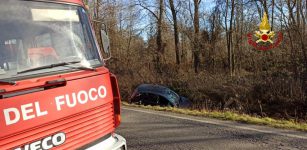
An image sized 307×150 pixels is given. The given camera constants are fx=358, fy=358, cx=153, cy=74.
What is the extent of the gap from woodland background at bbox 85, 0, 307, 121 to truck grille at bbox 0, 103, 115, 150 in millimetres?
10455

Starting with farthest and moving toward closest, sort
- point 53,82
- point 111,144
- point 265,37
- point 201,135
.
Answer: point 265,37, point 201,135, point 111,144, point 53,82

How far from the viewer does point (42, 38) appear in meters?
3.83

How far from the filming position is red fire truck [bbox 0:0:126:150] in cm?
323

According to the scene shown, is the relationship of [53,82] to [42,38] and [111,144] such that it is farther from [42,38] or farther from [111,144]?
[111,144]

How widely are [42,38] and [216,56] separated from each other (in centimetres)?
2692

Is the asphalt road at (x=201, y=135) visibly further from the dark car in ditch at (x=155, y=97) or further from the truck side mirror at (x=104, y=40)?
the dark car in ditch at (x=155, y=97)

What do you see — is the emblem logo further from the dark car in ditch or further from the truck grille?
the truck grille

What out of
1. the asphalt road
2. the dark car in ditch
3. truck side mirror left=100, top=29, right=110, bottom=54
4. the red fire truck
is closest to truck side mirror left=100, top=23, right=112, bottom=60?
truck side mirror left=100, top=29, right=110, bottom=54

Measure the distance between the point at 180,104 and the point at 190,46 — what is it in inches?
650

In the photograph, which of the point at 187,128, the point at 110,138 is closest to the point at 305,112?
the point at 187,128

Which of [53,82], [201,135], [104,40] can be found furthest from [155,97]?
[53,82]

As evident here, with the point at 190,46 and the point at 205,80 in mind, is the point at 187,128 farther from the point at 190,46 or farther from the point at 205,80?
the point at 190,46

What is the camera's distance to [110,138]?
431 cm

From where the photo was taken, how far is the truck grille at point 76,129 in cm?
321
